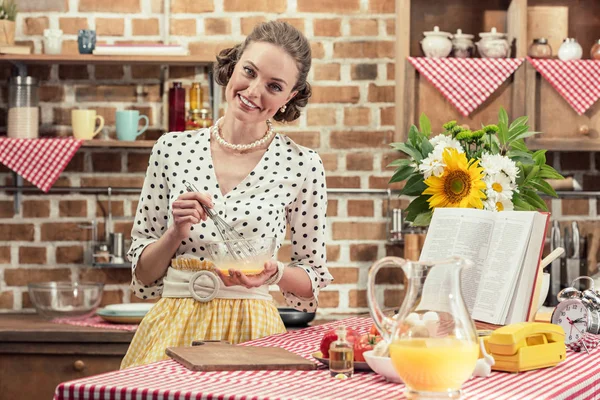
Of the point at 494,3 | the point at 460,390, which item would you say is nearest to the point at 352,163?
the point at 494,3

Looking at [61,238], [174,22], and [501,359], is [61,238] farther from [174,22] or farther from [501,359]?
[501,359]

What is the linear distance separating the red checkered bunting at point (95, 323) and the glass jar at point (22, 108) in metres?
0.70

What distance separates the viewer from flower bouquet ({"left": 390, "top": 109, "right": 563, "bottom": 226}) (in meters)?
1.95

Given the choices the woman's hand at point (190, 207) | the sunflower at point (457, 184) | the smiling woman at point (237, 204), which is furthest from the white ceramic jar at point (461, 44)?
the woman's hand at point (190, 207)

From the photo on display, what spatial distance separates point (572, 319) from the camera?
1825 mm

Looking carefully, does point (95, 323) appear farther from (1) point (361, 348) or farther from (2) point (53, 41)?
(1) point (361, 348)

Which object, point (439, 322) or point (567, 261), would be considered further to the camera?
point (567, 261)

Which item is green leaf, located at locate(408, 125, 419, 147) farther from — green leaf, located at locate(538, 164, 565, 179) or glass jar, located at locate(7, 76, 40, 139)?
glass jar, located at locate(7, 76, 40, 139)

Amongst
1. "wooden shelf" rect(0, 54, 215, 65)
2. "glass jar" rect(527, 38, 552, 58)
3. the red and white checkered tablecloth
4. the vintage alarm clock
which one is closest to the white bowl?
the red and white checkered tablecloth

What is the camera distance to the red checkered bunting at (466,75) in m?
3.36

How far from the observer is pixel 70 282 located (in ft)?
11.6

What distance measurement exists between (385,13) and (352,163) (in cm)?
60

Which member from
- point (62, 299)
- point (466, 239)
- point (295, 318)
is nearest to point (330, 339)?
point (466, 239)

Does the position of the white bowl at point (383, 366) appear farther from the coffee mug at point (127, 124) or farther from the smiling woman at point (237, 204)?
the coffee mug at point (127, 124)
